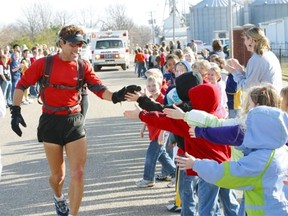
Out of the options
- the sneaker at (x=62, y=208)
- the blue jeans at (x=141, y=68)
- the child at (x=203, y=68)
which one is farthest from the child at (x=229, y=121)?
the blue jeans at (x=141, y=68)

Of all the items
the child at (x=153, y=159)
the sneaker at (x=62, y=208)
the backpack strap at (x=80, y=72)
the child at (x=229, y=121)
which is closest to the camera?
the child at (x=229, y=121)

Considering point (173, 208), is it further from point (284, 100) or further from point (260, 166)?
point (260, 166)

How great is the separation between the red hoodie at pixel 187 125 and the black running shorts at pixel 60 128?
4.17ft

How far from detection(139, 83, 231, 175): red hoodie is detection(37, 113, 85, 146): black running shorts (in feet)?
4.17

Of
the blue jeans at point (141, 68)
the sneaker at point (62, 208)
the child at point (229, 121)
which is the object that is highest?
the child at point (229, 121)

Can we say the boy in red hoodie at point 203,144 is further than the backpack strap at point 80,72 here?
No

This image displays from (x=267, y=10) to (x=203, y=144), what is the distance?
5528cm

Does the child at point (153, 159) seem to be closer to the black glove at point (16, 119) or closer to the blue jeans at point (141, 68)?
the black glove at point (16, 119)

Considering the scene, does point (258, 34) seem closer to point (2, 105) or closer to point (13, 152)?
point (2, 105)

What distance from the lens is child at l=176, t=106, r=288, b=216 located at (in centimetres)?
348

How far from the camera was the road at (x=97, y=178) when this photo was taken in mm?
6609

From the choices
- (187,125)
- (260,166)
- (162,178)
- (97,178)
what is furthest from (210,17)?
(260,166)

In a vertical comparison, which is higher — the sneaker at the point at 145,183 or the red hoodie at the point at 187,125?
the red hoodie at the point at 187,125

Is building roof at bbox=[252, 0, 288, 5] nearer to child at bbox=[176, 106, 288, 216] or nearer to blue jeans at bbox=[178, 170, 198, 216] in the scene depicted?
blue jeans at bbox=[178, 170, 198, 216]
